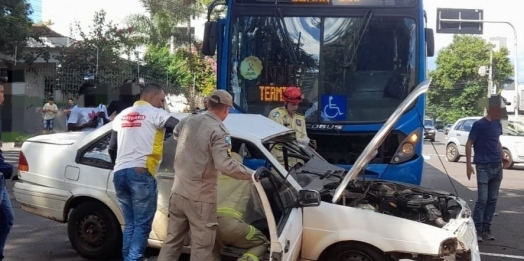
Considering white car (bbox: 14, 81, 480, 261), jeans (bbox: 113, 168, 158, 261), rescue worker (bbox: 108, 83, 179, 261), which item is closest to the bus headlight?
white car (bbox: 14, 81, 480, 261)

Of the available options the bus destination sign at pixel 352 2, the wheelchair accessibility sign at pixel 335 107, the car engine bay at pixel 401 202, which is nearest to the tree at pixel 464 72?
the bus destination sign at pixel 352 2

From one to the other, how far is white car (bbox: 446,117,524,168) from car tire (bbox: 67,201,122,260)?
12920 millimetres

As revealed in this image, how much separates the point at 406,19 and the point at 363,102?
116cm

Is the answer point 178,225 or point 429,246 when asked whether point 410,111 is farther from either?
point 178,225

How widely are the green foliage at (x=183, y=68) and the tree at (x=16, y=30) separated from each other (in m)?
8.59

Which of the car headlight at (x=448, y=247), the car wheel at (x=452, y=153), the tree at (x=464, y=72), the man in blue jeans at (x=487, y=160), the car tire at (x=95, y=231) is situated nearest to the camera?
the car headlight at (x=448, y=247)

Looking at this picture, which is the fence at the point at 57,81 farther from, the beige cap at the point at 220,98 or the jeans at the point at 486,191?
the beige cap at the point at 220,98

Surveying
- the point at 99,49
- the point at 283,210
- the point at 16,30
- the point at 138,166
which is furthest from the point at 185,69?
the point at 283,210

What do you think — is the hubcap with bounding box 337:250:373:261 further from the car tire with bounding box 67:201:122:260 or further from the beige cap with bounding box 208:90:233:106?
the car tire with bounding box 67:201:122:260

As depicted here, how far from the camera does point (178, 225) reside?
4.77 meters

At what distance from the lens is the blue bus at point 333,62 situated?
7.84 m

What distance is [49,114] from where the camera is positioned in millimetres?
20891

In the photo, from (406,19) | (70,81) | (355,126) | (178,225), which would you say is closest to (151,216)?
(178,225)

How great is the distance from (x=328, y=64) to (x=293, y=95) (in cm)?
83
